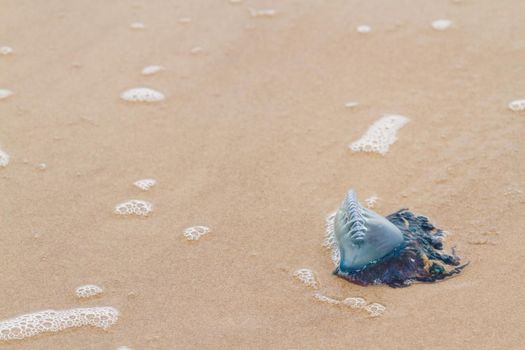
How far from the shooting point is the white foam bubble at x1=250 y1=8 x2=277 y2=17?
4707mm

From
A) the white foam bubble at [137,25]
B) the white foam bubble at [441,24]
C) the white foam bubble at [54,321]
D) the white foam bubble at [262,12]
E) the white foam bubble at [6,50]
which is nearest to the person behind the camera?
the white foam bubble at [54,321]

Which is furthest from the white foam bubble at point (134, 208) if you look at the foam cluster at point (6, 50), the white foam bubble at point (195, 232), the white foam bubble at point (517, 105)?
the white foam bubble at point (517, 105)

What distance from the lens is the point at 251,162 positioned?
11.2ft

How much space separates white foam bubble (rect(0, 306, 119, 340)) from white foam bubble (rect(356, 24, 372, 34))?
258 centimetres

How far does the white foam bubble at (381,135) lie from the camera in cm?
349

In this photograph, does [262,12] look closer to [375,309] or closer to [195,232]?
[195,232]

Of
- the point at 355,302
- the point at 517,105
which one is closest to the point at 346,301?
the point at 355,302

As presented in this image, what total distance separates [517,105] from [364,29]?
115 centimetres

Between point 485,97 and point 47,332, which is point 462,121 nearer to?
point 485,97

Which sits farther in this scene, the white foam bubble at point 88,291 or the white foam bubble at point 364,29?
the white foam bubble at point 364,29

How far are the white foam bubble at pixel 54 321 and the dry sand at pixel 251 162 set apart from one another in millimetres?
34

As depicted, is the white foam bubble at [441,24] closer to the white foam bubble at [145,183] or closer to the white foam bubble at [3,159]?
the white foam bubble at [145,183]

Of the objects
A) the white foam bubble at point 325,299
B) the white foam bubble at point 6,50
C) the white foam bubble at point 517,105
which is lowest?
the white foam bubble at point 325,299

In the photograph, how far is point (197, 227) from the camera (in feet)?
9.79
